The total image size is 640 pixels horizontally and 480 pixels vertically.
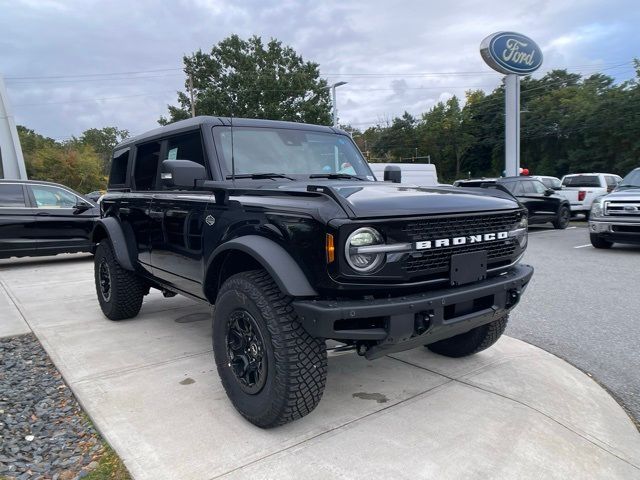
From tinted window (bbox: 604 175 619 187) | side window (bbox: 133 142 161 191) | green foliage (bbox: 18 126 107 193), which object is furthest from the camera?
green foliage (bbox: 18 126 107 193)

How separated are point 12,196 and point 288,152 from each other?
24.9 feet

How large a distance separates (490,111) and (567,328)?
1960 inches

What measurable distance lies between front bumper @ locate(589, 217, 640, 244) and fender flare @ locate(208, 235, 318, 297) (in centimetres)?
889

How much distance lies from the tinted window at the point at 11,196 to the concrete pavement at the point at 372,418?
577 centimetres

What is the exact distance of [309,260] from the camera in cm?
250

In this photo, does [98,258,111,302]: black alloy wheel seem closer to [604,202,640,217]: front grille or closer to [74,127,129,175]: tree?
[604,202,640,217]: front grille

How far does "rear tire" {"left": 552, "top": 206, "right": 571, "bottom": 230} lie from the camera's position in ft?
47.7

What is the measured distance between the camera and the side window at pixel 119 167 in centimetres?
504

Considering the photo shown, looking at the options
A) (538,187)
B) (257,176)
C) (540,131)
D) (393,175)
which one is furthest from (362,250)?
(540,131)

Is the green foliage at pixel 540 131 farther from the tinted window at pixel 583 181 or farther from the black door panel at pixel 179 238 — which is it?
the black door panel at pixel 179 238

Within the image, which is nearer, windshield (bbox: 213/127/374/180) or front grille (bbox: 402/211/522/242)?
front grille (bbox: 402/211/522/242)

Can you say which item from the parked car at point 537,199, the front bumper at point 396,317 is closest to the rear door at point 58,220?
the front bumper at point 396,317

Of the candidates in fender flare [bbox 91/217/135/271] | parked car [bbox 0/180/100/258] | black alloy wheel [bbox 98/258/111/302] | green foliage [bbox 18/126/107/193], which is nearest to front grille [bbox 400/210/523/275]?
fender flare [bbox 91/217/135/271]

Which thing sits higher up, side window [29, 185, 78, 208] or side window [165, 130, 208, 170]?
side window [165, 130, 208, 170]
